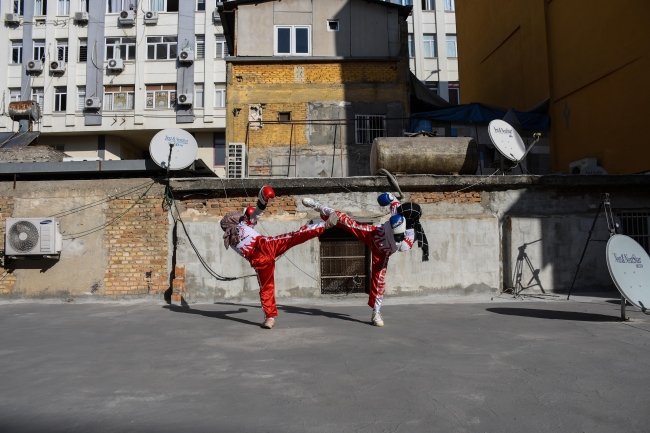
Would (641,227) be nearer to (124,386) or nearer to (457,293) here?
(457,293)

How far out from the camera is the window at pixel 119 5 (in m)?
30.5

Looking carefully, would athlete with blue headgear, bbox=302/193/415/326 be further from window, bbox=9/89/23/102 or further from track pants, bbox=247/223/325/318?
window, bbox=9/89/23/102

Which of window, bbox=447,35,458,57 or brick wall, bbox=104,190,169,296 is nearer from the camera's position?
brick wall, bbox=104,190,169,296

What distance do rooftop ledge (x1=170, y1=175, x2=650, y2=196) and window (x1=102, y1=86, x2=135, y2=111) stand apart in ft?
68.5

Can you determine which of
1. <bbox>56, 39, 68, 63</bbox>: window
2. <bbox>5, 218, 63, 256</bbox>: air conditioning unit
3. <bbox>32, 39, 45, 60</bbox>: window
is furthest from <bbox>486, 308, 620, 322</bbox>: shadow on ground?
<bbox>32, 39, 45, 60</bbox>: window

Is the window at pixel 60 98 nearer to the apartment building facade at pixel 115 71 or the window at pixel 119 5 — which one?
the apartment building facade at pixel 115 71

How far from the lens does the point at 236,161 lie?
15953 mm

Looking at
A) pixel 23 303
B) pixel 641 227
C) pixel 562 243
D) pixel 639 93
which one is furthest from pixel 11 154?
pixel 639 93

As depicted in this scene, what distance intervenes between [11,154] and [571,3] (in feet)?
55.0

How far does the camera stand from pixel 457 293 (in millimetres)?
11070

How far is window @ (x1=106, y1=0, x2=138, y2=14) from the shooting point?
30.5 metres

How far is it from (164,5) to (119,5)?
2.58 m

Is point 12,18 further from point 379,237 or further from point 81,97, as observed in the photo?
point 379,237

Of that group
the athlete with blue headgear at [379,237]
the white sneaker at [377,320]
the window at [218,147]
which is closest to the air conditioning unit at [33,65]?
the window at [218,147]
